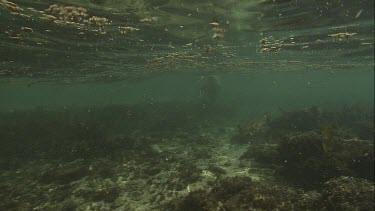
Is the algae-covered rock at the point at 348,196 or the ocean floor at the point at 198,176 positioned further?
the ocean floor at the point at 198,176

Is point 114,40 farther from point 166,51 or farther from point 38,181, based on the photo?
point 38,181

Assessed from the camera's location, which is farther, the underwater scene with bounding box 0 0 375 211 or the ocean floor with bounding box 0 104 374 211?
the underwater scene with bounding box 0 0 375 211

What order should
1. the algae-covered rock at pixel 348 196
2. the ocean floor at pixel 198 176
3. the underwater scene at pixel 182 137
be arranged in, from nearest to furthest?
the algae-covered rock at pixel 348 196
the ocean floor at pixel 198 176
the underwater scene at pixel 182 137

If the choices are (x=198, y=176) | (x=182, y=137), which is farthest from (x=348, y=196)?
(x=182, y=137)

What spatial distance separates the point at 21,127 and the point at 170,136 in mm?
13512

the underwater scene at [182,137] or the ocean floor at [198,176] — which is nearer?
the ocean floor at [198,176]

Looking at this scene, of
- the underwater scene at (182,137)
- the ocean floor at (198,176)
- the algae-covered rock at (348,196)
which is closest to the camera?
the algae-covered rock at (348,196)

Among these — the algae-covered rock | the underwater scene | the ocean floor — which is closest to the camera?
the algae-covered rock

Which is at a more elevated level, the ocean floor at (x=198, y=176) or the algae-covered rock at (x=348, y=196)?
the algae-covered rock at (x=348, y=196)

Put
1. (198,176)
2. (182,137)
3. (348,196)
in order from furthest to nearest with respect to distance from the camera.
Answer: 1. (182,137)
2. (198,176)
3. (348,196)

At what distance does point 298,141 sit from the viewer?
13.6 m

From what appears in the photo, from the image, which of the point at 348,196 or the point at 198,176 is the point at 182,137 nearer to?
the point at 198,176

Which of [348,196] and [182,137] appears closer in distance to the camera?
[348,196]

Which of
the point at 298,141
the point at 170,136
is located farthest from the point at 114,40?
the point at 298,141
